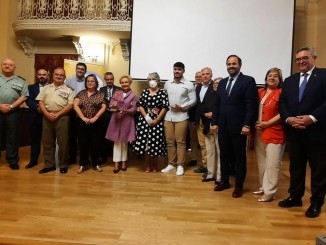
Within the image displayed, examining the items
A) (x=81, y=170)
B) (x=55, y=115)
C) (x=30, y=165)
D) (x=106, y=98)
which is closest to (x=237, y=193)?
(x=81, y=170)

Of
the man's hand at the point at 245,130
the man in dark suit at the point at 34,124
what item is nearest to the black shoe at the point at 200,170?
the man's hand at the point at 245,130

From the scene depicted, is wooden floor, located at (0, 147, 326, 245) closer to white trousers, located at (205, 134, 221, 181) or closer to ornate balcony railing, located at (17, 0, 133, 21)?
white trousers, located at (205, 134, 221, 181)

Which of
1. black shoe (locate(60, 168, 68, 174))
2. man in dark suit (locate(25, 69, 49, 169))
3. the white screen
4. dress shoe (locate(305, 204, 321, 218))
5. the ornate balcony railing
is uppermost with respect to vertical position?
the ornate balcony railing

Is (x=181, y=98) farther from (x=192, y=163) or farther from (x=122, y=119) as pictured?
(x=192, y=163)

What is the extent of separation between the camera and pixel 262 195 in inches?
130

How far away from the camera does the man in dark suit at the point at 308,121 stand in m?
2.61

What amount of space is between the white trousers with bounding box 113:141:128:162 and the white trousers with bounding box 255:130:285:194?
71.8 inches

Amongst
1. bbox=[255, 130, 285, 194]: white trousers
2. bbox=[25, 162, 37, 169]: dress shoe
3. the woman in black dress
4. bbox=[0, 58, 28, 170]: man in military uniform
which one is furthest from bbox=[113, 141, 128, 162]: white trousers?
bbox=[255, 130, 285, 194]: white trousers

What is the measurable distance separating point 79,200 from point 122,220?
658mm

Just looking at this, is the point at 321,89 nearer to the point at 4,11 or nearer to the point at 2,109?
the point at 2,109

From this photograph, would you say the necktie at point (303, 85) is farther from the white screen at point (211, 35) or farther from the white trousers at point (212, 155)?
the white screen at point (211, 35)

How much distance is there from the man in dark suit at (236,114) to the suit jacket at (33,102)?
245 centimetres

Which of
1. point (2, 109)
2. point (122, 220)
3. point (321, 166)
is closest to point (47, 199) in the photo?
point (122, 220)

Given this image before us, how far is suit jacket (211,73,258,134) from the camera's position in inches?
123
